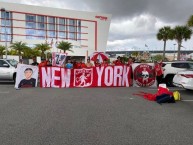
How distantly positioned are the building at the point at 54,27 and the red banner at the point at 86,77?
65.1 metres

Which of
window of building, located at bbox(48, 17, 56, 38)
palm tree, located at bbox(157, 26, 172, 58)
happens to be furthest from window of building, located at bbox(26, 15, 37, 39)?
palm tree, located at bbox(157, 26, 172, 58)

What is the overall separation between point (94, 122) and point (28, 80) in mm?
8815

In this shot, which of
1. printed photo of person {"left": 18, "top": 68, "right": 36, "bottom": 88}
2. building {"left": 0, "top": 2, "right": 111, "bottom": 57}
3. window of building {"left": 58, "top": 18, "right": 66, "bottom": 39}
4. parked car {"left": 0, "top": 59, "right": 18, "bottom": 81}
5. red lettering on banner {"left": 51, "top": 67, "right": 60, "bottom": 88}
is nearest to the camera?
printed photo of person {"left": 18, "top": 68, "right": 36, "bottom": 88}

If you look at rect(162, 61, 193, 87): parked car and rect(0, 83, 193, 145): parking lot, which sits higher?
rect(162, 61, 193, 87): parked car

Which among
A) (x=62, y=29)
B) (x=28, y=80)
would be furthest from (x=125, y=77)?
(x=62, y=29)

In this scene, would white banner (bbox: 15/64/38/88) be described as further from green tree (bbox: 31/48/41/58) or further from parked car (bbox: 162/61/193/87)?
green tree (bbox: 31/48/41/58)

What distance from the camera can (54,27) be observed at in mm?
91312

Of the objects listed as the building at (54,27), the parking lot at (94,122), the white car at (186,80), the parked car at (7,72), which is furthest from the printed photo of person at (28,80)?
the building at (54,27)

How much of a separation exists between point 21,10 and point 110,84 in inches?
3050

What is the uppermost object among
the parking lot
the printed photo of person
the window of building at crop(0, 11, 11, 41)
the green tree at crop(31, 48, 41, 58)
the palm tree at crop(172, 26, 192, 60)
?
the window of building at crop(0, 11, 11, 41)

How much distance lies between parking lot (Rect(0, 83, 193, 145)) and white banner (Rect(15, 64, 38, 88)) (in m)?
4.76

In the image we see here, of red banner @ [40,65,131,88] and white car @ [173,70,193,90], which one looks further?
red banner @ [40,65,131,88]

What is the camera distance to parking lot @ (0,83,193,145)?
5184mm

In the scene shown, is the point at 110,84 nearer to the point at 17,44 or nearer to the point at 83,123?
the point at 83,123
